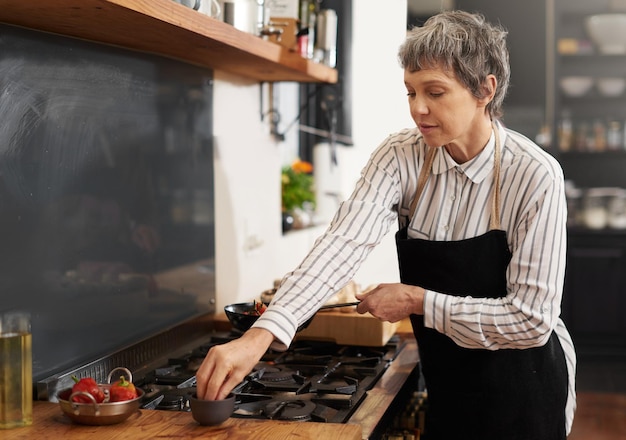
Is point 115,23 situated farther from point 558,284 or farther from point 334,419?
point 558,284

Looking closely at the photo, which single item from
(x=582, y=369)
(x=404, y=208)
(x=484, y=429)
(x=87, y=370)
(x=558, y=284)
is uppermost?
(x=404, y=208)

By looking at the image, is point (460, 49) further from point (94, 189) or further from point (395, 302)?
point (94, 189)

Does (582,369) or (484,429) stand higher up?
(484,429)

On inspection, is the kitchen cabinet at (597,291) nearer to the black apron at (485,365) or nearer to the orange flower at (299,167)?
the orange flower at (299,167)

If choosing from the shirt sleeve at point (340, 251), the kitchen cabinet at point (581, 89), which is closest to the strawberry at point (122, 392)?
the shirt sleeve at point (340, 251)

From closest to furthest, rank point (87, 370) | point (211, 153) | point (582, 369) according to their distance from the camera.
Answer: point (87, 370) < point (211, 153) < point (582, 369)

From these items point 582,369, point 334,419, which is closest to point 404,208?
point 334,419

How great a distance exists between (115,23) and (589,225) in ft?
15.5

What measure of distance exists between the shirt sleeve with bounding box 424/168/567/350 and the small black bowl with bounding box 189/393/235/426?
45cm

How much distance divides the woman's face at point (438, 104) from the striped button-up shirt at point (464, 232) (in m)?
0.14

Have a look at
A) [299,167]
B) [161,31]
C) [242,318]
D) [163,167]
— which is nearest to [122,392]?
[242,318]

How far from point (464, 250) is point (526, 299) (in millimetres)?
196

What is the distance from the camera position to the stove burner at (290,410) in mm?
1612

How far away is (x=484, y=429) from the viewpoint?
6.19ft
